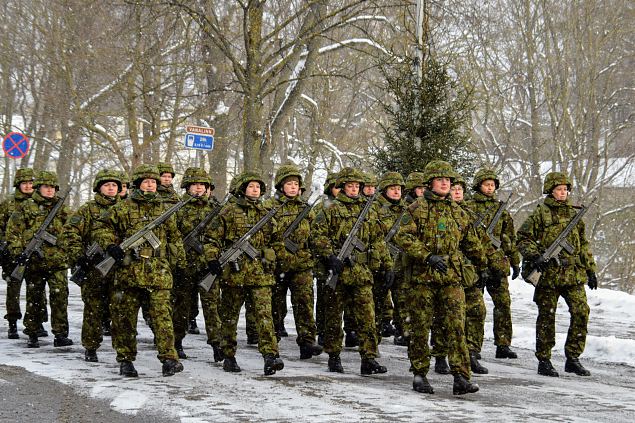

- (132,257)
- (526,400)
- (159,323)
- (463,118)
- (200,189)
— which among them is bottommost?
(526,400)

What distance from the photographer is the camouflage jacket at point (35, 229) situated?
439 inches

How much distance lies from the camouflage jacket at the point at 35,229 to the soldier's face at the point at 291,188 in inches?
116

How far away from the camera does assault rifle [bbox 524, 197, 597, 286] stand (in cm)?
967

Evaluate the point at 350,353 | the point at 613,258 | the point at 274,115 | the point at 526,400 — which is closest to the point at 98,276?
the point at 350,353

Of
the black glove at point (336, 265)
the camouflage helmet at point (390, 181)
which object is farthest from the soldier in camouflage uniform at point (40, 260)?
the camouflage helmet at point (390, 181)

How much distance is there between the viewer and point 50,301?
1107 cm

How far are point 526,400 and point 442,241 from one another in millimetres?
1554

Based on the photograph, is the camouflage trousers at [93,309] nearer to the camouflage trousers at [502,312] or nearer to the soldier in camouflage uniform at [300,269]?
the soldier in camouflage uniform at [300,269]

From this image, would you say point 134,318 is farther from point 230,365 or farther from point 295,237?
point 295,237

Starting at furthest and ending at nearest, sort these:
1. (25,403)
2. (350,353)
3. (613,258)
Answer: (613,258) → (350,353) → (25,403)

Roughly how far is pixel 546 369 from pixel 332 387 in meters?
2.56

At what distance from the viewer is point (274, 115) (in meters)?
21.6

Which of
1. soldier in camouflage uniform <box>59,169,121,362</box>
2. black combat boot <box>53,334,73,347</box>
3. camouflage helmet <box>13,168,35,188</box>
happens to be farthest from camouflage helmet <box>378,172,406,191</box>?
camouflage helmet <box>13,168,35,188</box>

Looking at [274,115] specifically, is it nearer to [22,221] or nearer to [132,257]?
[22,221]
